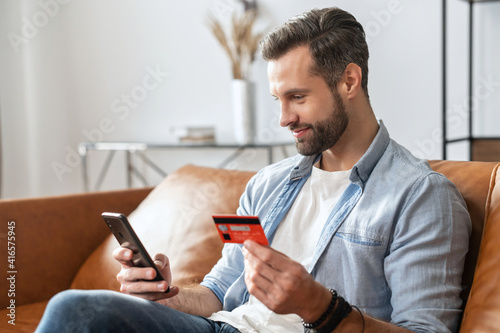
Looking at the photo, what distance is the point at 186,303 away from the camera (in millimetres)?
1253

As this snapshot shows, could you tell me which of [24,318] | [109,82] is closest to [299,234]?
[24,318]

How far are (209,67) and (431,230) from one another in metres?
2.48

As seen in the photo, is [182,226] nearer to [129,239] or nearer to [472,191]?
[129,239]

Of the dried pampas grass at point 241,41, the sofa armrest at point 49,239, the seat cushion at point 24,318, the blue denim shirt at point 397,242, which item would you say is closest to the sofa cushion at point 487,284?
the blue denim shirt at point 397,242

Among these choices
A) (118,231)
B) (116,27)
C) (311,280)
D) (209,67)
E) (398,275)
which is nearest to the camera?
(311,280)

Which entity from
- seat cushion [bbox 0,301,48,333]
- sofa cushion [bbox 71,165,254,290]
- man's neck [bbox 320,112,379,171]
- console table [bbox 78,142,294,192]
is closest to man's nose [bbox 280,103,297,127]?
man's neck [bbox 320,112,379,171]

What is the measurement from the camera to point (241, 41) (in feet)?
9.86

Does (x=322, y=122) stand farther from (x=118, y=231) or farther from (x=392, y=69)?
(x=392, y=69)

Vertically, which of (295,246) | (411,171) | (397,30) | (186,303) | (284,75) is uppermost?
(397,30)

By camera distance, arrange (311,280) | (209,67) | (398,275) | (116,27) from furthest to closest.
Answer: (116,27)
(209,67)
(398,275)
(311,280)

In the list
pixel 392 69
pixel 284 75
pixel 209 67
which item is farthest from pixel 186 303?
pixel 209 67

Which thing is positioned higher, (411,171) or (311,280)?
(411,171)

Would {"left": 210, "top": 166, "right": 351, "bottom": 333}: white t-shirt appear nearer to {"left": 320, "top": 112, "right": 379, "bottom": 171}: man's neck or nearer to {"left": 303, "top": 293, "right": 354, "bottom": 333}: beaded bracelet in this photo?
{"left": 320, "top": 112, "right": 379, "bottom": 171}: man's neck

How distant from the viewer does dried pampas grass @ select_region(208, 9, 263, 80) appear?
299 centimetres
